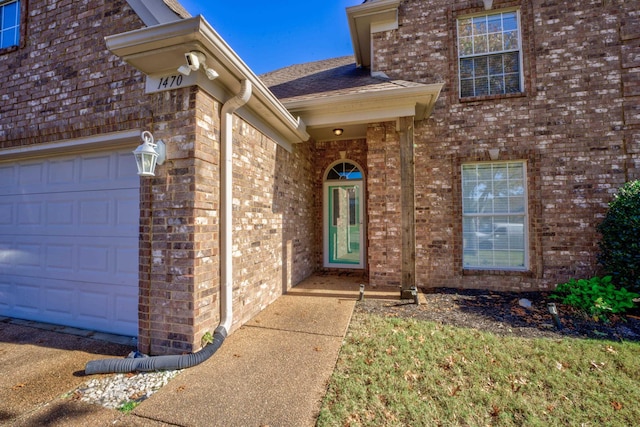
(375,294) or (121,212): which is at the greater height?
(121,212)

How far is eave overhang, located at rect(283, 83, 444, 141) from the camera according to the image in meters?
4.36

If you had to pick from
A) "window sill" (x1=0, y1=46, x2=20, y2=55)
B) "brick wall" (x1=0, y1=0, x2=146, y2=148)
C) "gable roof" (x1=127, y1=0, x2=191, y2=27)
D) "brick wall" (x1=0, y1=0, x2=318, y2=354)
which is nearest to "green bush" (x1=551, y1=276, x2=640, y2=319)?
"brick wall" (x1=0, y1=0, x2=318, y2=354)

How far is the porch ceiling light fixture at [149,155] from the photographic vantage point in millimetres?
2666

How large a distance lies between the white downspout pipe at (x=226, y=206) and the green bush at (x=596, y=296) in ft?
15.7

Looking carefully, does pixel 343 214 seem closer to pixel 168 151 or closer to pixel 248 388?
pixel 168 151

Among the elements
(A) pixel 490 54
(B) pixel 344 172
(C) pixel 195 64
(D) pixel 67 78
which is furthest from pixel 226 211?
(A) pixel 490 54

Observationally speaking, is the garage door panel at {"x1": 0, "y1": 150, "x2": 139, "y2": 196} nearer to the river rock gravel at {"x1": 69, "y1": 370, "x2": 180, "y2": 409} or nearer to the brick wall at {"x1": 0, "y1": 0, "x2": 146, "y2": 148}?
the brick wall at {"x1": 0, "y1": 0, "x2": 146, "y2": 148}

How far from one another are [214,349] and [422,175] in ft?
15.2

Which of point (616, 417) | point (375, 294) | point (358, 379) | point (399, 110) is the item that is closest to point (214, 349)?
point (358, 379)

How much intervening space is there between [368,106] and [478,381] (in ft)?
13.2

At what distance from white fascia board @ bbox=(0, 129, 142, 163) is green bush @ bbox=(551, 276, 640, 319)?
628cm

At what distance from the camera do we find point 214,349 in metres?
2.81

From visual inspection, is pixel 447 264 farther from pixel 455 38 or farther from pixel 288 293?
pixel 455 38

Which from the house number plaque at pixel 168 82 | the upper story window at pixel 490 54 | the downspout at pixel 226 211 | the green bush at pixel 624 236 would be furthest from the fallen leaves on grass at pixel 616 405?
the upper story window at pixel 490 54
